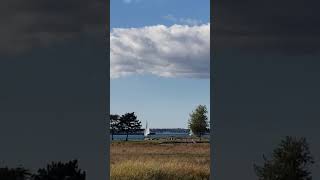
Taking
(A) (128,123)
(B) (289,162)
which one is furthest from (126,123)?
(B) (289,162)

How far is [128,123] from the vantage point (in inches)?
3907

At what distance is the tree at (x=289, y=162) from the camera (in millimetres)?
26141

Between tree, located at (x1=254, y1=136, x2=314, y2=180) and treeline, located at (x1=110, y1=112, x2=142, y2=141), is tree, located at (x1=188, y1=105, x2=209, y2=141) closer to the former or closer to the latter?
treeline, located at (x1=110, y1=112, x2=142, y2=141)

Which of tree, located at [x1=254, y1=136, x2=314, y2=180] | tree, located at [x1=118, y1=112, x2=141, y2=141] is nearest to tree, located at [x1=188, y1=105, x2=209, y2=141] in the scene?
tree, located at [x1=118, y1=112, x2=141, y2=141]

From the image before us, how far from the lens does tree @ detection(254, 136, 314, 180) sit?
2614cm

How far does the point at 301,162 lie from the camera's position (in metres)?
26.5
